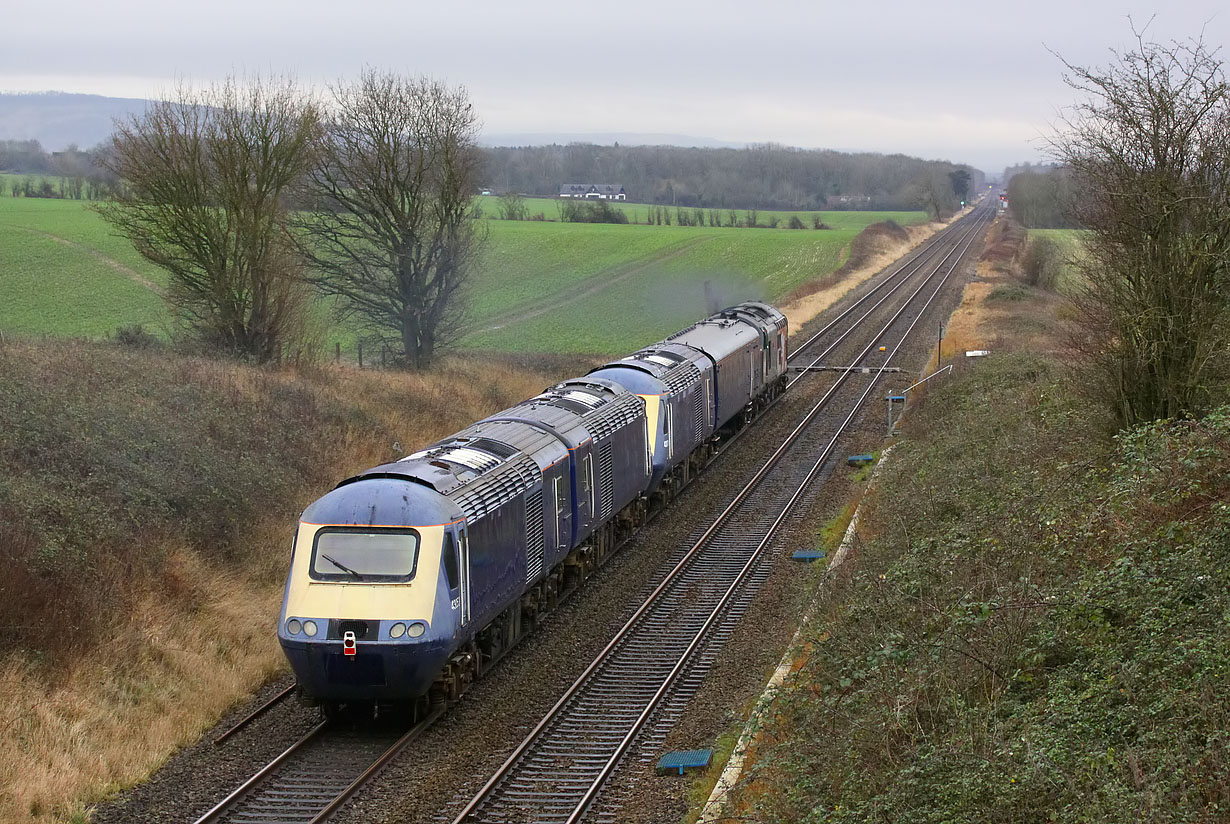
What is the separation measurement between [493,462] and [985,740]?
8.53 m

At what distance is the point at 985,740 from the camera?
9.28 m

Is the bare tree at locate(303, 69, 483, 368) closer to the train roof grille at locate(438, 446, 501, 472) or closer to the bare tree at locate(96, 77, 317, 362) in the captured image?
the bare tree at locate(96, 77, 317, 362)

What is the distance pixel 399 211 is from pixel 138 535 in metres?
20.8

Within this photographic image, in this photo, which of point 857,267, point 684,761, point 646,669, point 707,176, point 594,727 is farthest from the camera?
point 707,176

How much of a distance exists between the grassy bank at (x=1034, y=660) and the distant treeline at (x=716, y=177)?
433 ft

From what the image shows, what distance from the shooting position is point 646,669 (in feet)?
53.8

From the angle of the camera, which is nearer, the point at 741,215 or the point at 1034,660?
the point at 1034,660

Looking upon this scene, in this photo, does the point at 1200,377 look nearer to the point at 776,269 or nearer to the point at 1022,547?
the point at 1022,547

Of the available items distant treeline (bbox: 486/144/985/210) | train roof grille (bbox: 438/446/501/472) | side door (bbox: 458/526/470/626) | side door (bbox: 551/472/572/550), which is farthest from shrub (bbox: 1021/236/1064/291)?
distant treeline (bbox: 486/144/985/210)

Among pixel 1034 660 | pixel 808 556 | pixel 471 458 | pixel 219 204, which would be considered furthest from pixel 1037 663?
pixel 219 204

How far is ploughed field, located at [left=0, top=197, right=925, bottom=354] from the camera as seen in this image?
49625 millimetres

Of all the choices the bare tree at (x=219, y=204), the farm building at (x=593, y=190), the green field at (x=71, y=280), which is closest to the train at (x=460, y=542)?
the bare tree at (x=219, y=204)

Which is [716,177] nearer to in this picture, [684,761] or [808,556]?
[808,556]

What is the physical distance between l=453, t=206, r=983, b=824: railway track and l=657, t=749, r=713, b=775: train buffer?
0.59 meters
